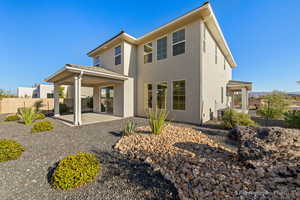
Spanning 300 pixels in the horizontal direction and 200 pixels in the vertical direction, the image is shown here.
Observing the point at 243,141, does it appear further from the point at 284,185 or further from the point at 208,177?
the point at 208,177

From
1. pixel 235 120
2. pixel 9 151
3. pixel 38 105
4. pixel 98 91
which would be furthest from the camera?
pixel 38 105

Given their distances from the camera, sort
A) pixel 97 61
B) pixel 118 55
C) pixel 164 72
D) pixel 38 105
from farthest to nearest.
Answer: pixel 38 105 < pixel 97 61 < pixel 118 55 < pixel 164 72

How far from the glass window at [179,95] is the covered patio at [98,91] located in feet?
11.7

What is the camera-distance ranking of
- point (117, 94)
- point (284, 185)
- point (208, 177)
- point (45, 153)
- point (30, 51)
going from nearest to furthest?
point (284, 185)
point (208, 177)
point (45, 153)
point (117, 94)
point (30, 51)

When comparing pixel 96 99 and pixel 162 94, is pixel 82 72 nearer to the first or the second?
pixel 162 94

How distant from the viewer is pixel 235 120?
5629 millimetres

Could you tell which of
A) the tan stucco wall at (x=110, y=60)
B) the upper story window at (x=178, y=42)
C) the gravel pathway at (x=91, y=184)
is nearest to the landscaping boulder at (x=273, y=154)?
the gravel pathway at (x=91, y=184)

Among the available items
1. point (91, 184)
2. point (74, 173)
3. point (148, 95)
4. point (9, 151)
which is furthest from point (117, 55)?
point (91, 184)

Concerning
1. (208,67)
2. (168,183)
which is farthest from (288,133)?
(208,67)

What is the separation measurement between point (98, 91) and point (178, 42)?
8.62 meters

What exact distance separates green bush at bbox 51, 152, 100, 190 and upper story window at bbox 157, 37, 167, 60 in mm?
7825

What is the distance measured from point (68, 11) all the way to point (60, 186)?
11.2 metres

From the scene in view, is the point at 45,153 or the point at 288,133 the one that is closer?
the point at 288,133

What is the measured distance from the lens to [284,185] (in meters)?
1.84
